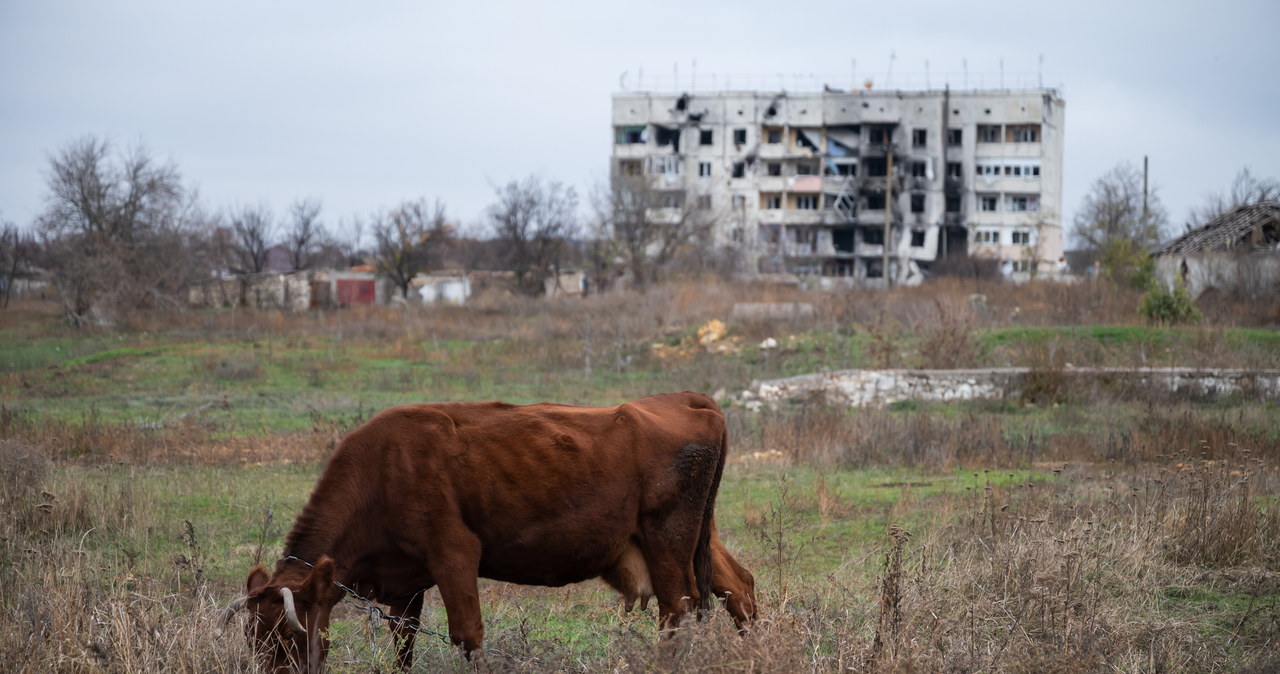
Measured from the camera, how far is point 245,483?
36.6ft

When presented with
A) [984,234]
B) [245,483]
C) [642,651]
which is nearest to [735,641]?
[642,651]

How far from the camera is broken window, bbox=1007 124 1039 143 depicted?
247ft

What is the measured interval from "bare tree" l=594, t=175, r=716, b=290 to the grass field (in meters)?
28.0

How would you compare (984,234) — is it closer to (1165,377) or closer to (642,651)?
(1165,377)

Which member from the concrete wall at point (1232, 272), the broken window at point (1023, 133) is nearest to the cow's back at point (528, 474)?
the concrete wall at point (1232, 272)

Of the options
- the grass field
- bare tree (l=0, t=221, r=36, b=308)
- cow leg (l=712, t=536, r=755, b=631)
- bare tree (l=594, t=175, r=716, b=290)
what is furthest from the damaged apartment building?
cow leg (l=712, t=536, r=755, b=631)

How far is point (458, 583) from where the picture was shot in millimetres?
5340

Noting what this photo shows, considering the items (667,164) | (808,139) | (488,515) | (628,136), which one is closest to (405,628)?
(488,515)

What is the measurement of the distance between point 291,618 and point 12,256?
5572 centimetres

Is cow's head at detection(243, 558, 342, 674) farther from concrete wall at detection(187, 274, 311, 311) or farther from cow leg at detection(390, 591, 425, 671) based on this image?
concrete wall at detection(187, 274, 311, 311)

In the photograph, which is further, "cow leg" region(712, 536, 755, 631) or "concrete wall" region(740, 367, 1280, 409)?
"concrete wall" region(740, 367, 1280, 409)

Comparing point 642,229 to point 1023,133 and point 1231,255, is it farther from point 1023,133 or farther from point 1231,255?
point 1023,133

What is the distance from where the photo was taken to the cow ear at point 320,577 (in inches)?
197

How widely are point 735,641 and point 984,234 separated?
7633 centimetres
